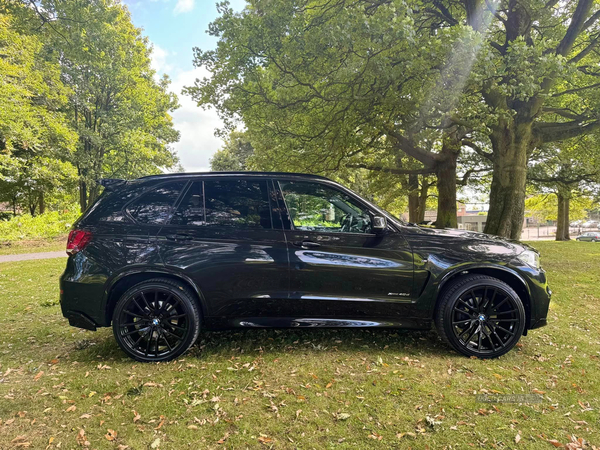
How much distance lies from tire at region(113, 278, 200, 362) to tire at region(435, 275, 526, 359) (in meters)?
2.53

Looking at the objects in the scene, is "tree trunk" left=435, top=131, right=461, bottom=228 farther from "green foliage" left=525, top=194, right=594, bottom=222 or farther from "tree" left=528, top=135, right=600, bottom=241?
"green foliage" left=525, top=194, right=594, bottom=222

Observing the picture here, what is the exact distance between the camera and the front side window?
11.1ft

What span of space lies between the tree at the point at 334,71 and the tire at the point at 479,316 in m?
4.40

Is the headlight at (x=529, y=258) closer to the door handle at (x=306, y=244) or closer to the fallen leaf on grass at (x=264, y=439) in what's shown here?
the door handle at (x=306, y=244)

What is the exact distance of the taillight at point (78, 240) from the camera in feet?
10.6

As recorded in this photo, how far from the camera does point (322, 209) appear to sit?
3.51 m

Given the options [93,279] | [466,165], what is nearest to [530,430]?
[93,279]

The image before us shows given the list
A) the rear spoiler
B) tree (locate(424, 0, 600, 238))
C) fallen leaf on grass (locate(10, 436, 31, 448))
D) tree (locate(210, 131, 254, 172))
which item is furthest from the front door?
tree (locate(210, 131, 254, 172))

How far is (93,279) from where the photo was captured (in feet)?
10.5

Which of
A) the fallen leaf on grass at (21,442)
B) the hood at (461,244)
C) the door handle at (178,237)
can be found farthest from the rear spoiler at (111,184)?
the hood at (461,244)

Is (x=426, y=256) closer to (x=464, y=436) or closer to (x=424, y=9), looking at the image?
(x=464, y=436)

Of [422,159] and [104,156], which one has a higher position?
[104,156]

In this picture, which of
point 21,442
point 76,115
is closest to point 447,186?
point 21,442

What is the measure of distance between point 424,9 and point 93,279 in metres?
9.44
